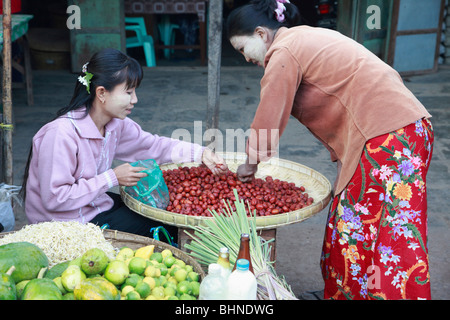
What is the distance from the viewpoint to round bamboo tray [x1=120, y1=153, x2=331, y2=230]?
2.26m

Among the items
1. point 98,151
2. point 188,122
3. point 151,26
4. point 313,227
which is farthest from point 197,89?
point 98,151

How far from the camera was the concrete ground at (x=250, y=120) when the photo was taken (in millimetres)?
3287

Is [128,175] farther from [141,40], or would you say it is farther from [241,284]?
[141,40]

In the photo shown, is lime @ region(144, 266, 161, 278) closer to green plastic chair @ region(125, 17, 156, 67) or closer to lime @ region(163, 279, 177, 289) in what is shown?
lime @ region(163, 279, 177, 289)

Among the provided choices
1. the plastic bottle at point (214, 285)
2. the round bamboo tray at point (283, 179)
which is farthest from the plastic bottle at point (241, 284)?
the round bamboo tray at point (283, 179)

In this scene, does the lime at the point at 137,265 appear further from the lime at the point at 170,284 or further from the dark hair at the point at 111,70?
the dark hair at the point at 111,70

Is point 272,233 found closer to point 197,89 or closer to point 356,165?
point 356,165

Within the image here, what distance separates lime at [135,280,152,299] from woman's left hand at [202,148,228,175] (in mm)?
1111

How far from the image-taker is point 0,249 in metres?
1.79

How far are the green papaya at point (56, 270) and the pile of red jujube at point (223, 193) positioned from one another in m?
0.67

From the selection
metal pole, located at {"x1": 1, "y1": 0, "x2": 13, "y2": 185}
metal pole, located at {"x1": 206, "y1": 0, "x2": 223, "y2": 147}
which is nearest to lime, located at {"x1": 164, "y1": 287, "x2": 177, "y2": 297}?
metal pole, located at {"x1": 1, "y1": 0, "x2": 13, "y2": 185}

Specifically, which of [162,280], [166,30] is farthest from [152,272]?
[166,30]
